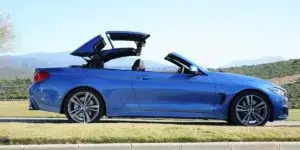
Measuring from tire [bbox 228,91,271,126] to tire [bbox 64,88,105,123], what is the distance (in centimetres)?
225

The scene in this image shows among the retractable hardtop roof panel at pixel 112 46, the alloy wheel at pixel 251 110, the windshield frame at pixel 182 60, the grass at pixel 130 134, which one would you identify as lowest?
the grass at pixel 130 134

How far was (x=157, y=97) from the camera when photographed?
10000 millimetres

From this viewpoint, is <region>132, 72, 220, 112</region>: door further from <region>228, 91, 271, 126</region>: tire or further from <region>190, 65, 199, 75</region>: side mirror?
<region>228, 91, 271, 126</region>: tire

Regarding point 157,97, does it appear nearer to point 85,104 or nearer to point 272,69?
point 85,104

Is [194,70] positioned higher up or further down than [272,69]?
further down

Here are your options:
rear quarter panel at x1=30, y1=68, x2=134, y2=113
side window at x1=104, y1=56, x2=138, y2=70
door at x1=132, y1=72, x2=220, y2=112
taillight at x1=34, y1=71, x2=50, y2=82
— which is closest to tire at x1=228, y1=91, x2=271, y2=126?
door at x1=132, y1=72, x2=220, y2=112

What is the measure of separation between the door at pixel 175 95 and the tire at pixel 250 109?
35cm

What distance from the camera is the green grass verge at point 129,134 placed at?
7879 millimetres

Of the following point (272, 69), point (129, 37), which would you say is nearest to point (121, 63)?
point (129, 37)

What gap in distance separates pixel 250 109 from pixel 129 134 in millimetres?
2727

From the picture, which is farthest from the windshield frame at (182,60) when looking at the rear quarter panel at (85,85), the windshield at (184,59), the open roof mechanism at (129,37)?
the rear quarter panel at (85,85)

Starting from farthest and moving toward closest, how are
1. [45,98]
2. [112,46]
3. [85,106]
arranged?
[112,46] < [45,98] < [85,106]

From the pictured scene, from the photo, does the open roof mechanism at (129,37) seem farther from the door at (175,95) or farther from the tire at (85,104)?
the tire at (85,104)

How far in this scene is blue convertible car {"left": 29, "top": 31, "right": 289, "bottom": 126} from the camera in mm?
9969
